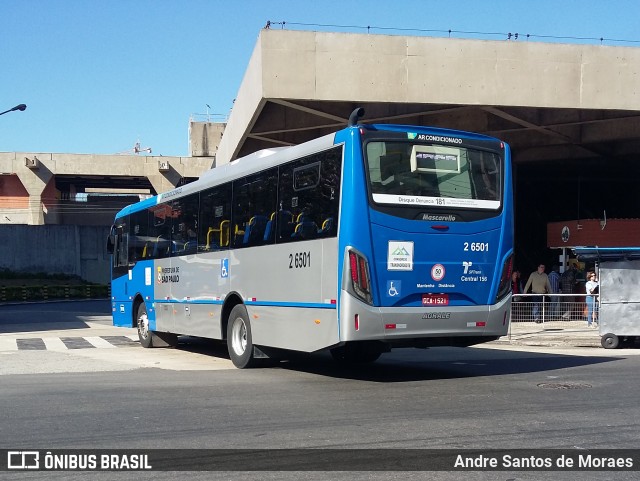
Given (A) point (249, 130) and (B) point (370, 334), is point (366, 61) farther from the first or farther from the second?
(B) point (370, 334)

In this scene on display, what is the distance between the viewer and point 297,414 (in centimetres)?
955

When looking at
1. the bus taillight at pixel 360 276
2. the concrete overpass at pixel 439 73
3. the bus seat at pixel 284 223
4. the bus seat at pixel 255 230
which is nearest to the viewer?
the bus taillight at pixel 360 276

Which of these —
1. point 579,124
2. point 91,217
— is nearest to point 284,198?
point 579,124

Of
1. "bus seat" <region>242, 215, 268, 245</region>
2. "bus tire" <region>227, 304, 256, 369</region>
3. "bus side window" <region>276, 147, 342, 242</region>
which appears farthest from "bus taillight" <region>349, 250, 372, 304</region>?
"bus tire" <region>227, 304, 256, 369</region>

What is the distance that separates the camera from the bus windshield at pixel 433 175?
11.9 m

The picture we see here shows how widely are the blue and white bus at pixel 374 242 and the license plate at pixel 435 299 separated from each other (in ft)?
0.07

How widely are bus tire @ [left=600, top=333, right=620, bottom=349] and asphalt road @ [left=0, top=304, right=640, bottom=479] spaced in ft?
8.92

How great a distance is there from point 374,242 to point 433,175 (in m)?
1.41

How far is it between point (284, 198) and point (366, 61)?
41.1 feet

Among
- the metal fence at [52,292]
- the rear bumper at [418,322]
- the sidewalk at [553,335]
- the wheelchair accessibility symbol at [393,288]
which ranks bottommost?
the metal fence at [52,292]

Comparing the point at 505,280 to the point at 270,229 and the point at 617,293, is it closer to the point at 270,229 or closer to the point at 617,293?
the point at 270,229

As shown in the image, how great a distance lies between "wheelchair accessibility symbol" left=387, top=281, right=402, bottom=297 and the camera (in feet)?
38.8

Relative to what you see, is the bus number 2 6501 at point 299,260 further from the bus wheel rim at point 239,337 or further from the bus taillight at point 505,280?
the bus taillight at point 505,280

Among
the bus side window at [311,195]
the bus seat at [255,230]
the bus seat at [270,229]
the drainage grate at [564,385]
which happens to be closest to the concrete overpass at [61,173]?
the bus seat at [255,230]
